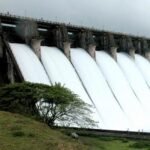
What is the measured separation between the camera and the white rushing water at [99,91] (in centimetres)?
5133

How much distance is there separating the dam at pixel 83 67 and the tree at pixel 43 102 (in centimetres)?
633

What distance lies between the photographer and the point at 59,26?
56.8 meters

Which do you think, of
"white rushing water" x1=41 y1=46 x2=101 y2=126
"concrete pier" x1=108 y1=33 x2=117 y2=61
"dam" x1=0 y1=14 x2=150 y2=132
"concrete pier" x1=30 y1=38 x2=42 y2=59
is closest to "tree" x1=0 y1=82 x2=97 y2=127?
"dam" x1=0 y1=14 x2=150 y2=132

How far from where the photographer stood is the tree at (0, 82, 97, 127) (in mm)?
37625

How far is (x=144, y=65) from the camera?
72.9 m

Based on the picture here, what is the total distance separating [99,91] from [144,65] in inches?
767

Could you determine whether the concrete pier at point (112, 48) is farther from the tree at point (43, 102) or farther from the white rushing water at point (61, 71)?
the tree at point (43, 102)

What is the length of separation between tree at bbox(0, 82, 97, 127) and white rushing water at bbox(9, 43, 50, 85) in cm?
734

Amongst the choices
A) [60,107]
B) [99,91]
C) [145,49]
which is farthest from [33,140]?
[145,49]

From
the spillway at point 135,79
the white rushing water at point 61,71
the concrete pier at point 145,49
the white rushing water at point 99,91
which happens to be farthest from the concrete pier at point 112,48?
the white rushing water at point 61,71

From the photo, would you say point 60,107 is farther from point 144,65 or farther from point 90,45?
point 144,65

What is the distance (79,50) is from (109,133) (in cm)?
2206

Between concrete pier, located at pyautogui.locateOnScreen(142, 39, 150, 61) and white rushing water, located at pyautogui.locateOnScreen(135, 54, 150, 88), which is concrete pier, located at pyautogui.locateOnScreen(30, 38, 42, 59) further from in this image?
concrete pier, located at pyautogui.locateOnScreen(142, 39, 150, 61)

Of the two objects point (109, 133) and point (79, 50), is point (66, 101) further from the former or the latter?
point (79, 50)
